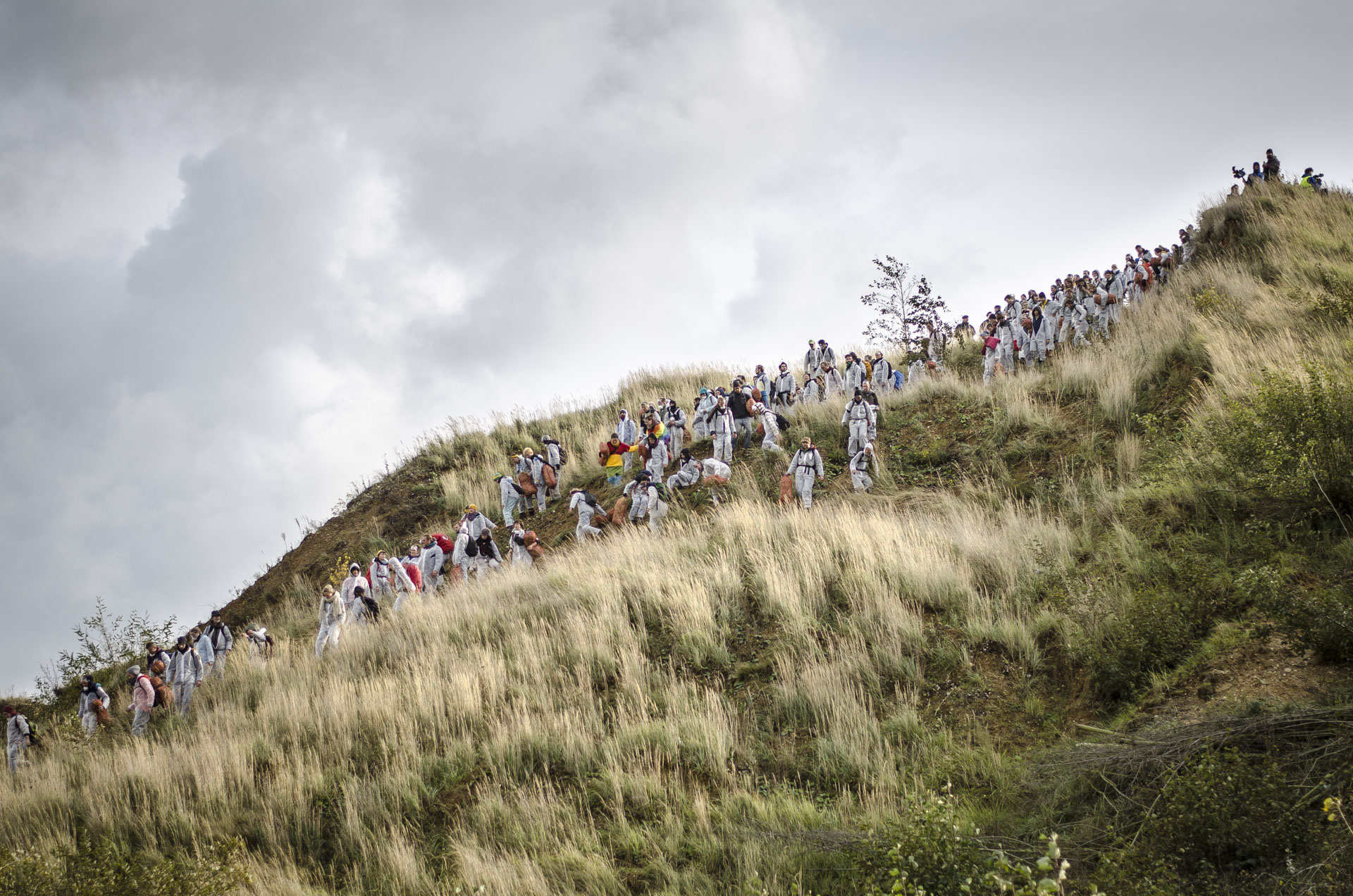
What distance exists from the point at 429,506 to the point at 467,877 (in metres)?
17.7

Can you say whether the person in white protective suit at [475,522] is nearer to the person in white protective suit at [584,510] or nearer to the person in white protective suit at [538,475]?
the person in white protective suit at [584,510]

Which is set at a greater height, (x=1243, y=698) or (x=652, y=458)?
(x=652, y=458)

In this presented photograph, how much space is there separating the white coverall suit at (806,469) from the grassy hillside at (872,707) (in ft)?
5.95

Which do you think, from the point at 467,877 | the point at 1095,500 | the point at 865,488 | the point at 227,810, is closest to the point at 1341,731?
the point at 467,877

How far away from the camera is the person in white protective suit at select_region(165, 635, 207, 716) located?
44.7 feet

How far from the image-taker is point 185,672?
1364cm

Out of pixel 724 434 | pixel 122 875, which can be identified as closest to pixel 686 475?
pixel 724 434

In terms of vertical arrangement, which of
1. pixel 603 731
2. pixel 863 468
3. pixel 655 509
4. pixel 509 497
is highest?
pixel 509 497

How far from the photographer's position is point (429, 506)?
874 inches

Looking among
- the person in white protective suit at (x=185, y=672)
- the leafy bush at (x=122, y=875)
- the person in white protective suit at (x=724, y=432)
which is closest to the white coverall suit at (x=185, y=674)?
the person in white protective suit at (x=185, y=672)

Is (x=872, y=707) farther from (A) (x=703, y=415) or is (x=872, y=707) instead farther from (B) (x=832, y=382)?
(B) (x=832, y=382)

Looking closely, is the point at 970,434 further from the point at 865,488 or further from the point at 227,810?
the point at 227,810

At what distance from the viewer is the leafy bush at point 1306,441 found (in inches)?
256

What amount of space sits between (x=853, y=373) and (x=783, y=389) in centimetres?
209
